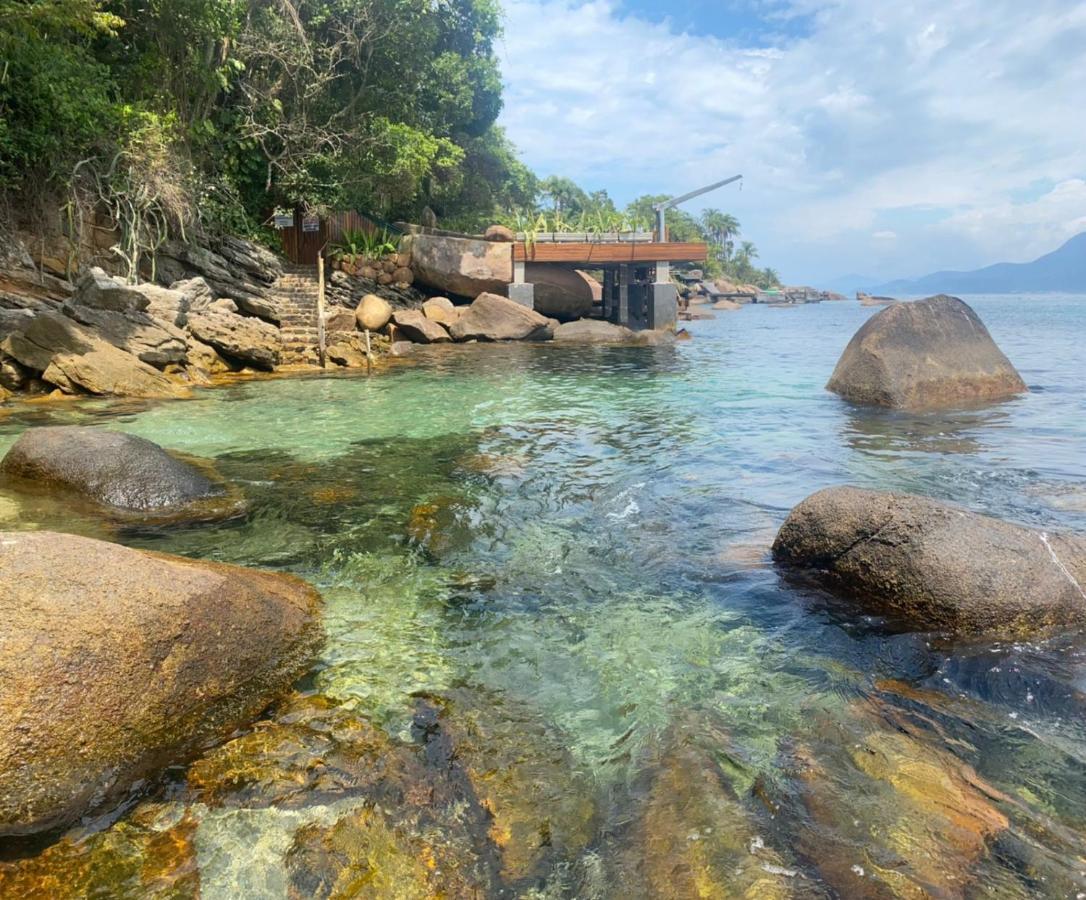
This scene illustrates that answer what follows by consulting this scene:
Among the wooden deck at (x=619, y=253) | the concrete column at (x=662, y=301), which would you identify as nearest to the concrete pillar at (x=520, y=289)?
the wooden deck at (x=619, y=253)

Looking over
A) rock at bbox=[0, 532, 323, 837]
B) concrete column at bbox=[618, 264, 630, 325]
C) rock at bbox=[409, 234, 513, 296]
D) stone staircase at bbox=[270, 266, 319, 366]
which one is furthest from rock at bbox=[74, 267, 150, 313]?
concrete column at bbox=[618, 264, 630, 325]

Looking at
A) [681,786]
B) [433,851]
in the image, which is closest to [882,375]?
[681,786]

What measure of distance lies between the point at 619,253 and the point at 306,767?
90.0 feet

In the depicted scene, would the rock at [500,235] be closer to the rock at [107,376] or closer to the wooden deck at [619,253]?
the wooden deck at [619,253]

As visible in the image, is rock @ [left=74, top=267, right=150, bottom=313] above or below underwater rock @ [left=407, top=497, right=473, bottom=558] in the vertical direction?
above

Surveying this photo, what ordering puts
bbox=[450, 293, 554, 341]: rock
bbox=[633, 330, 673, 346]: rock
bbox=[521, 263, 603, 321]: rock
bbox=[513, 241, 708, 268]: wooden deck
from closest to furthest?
bbox=[450, 293, 554, 341]: rock → bbox=[633, 330, 673, 346]: rock → bbox=[513, 241, 708, 268]: wooden deck → bbox=[521, 263, 603, 321]: rock

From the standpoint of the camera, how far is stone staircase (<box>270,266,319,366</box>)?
19.6m

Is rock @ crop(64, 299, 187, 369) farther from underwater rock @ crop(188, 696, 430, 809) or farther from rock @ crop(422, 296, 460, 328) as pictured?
underwater rock @ crop(188, 696, 430, 809)

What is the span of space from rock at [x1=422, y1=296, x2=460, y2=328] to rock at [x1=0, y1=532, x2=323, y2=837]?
22549mm

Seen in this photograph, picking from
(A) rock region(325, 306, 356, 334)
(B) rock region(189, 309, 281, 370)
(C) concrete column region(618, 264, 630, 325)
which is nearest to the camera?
(B) rock region(189, 309, 281, 370)

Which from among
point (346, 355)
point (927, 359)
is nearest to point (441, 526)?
point (927, 359)

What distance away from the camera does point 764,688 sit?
154 inches

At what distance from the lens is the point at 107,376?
13.4 m

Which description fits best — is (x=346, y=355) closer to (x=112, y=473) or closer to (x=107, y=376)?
(x=107, y=376)
